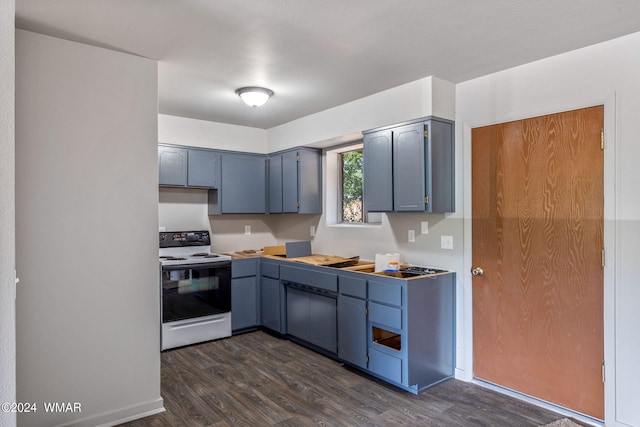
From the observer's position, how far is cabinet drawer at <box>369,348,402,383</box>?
9.81 ft

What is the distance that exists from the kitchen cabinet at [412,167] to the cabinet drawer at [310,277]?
0.74 m

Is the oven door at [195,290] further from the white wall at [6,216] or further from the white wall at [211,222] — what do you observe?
Answer: the white wall at [6,216]

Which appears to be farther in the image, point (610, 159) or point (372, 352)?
point (372, 352)

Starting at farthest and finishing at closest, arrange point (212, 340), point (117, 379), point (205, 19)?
point (212, 340) → point (117, 379) → point (205, 19)

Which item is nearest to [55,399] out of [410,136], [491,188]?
[410,136]

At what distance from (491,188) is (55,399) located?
3296mm

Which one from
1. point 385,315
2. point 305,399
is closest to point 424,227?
point 385,315

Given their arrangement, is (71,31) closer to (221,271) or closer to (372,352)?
(221,271)

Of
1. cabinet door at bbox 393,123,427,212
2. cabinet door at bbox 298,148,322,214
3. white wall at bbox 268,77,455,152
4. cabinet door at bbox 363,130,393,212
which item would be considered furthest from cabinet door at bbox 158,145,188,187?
cabinet door at bbox 393,123,427,212

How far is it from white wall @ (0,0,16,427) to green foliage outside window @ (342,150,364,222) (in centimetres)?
351

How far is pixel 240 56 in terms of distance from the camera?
2748 mm

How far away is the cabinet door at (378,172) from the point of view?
11.1 ft

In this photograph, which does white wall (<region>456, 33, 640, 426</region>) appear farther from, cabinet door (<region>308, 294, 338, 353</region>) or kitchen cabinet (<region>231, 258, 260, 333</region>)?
kitchen cabinet (<region>231, 258, 260, 333</region>)

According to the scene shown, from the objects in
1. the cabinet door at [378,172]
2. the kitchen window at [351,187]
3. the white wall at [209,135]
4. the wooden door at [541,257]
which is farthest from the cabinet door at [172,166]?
the wooden door at [541,257]
